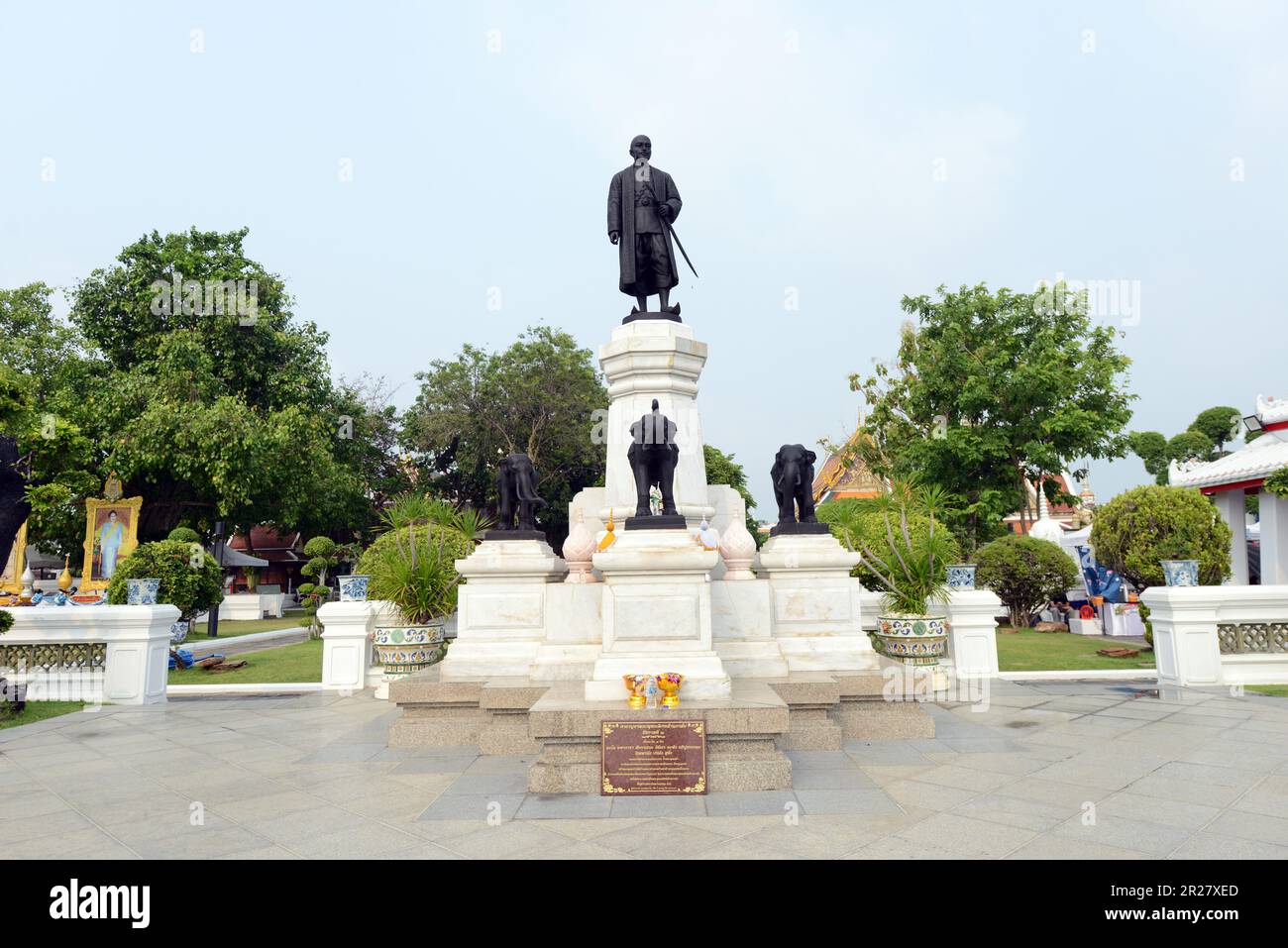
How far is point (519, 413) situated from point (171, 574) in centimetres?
1991

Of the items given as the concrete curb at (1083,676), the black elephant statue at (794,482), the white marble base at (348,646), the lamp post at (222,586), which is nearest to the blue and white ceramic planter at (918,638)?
the black elephant statue at (794,482)

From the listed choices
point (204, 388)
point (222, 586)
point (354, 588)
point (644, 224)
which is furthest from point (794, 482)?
point (204, 388)

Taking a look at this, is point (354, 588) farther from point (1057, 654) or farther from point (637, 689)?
point (1057, 654)

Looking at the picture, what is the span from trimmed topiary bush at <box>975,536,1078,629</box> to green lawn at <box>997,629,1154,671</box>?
5.38ft

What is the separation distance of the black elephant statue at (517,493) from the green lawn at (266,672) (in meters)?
6.48

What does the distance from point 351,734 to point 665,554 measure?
14.6 ft

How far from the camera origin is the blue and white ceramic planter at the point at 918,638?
9.25 metres

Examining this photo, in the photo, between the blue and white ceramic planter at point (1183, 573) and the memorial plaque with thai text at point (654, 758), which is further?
the blue and white ceramic planter at point (1183, 573)

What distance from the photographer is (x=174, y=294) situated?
2728cm

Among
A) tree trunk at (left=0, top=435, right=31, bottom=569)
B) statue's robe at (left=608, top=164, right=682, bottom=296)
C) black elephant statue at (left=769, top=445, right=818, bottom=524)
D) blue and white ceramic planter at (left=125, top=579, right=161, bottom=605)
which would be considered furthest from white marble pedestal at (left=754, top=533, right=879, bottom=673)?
blue and white ceramic planter at (left=125, top=579, right=161, bottom=605)

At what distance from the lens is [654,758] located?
18.1ft

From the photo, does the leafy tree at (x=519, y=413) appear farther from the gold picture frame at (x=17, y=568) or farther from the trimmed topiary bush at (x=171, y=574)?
the trimmed topiary bush at (x=171, y=574)
